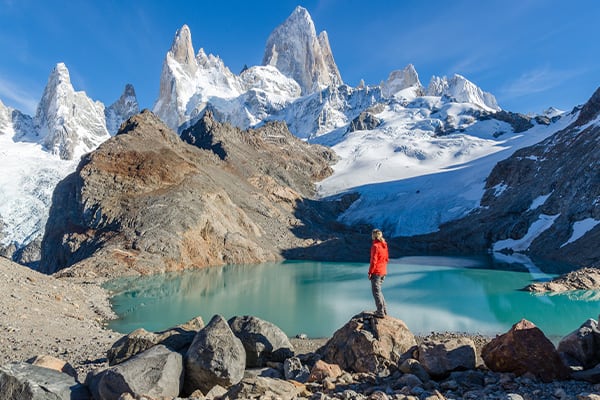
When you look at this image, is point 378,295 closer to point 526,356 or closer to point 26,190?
point 526,356

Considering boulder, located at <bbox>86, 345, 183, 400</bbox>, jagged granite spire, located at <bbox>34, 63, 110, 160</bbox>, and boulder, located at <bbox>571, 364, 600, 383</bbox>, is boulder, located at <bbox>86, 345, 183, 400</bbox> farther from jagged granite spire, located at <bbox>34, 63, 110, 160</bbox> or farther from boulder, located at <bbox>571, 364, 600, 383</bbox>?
jagged granite spire, located at <bbox>34, 63, 110, 160</bbox>

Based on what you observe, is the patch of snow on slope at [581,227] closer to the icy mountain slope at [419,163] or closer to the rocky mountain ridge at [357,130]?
the rocky mountain ridge at [357,130]

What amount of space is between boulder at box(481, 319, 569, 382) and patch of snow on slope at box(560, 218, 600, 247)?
45013mm

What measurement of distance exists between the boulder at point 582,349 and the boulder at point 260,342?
548 centimetres

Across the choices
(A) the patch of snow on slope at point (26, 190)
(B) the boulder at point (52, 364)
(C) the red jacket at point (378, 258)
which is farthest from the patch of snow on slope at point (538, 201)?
(A) the patch of snow on slope at point (26, 190)

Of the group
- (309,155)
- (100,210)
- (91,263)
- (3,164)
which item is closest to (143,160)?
(100,210)

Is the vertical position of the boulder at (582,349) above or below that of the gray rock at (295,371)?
above

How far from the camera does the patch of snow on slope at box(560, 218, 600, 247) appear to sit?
4502cm

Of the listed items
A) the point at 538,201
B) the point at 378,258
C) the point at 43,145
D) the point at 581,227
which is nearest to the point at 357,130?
the point at 538,201

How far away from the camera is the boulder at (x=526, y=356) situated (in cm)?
716

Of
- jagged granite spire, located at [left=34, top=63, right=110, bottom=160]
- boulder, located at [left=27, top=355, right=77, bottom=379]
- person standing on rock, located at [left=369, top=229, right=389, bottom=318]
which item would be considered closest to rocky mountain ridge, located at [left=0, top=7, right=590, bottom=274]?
jagged granite spire, located at [left=34, top=63, right=110, bottom=160]

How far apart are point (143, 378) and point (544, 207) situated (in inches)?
2417

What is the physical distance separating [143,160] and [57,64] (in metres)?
143

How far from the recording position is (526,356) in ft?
24.1
